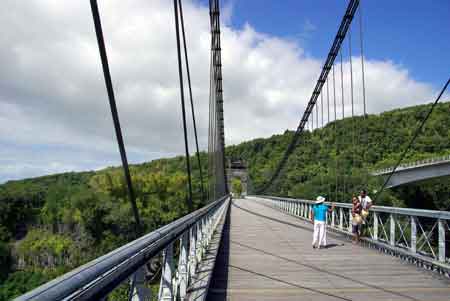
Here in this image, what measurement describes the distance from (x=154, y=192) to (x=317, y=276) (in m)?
52.7

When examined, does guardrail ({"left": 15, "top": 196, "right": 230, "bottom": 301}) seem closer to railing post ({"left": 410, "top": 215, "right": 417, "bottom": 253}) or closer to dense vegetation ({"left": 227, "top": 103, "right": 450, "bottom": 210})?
railing post ({"left": 410, "top": 215, "right": 417, "bottom": 253})

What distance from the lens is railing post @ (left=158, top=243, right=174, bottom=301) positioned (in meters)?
2.68

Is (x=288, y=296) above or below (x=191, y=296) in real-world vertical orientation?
below

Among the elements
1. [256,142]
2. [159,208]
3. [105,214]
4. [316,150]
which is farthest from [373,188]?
[256,142]

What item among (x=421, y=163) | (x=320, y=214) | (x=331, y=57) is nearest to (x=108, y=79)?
(x=320, y=214)

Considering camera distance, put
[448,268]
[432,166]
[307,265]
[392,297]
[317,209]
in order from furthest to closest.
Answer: [432,166], [317,209], [307,265], [448,268], [392,297]

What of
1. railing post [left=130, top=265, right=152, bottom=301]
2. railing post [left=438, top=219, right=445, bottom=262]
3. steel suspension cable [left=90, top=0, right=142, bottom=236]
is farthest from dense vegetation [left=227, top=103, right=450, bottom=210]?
railing post [left=130, top=265, right=152, bottom=301]

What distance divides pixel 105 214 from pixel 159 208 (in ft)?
20.2

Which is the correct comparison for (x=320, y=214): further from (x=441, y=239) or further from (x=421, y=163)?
(x=421, y=163)

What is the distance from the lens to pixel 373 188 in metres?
33.3

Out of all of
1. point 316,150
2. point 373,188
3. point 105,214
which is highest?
point 316,150

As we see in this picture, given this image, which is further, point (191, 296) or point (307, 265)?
point (307, 265)

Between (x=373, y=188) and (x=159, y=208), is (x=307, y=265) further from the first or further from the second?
(x=159, y=208)

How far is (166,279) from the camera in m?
2.74
